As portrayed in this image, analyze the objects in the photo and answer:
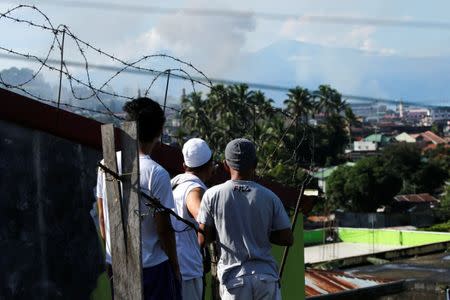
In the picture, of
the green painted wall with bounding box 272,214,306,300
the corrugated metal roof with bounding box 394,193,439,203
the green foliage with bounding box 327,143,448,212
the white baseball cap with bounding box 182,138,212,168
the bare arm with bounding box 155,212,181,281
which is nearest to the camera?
the bare arm with bounding box 155,212,181,281

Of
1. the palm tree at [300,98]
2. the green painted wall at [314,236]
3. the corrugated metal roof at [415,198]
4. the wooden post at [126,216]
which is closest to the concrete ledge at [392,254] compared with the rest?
the green painted wall at [314,236]

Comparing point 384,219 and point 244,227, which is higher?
point 244,227

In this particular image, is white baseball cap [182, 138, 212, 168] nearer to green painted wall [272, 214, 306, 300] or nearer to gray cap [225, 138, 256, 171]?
gray cap [225, 138, 256, 171]

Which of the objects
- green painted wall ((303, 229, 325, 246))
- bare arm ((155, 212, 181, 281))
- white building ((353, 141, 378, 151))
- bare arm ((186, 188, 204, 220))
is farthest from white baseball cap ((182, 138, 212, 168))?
white building ((353, 141, 378, 151))

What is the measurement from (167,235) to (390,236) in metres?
37.2

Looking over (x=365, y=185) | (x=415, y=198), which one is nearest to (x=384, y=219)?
(x=365, y=185)

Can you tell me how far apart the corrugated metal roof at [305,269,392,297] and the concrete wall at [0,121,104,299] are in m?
5.77

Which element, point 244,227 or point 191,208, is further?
point 191,208

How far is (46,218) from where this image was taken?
13.8 ft

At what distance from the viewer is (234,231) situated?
3504 millimetres

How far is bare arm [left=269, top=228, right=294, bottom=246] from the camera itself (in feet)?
11.6

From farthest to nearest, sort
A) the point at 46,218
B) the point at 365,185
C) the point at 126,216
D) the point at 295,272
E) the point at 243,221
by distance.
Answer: the point at 365,185, the point at 295,272, the point at 46,218, the point at 243,221, the point at 126,216

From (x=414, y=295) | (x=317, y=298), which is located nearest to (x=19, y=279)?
(x=317, y=298)

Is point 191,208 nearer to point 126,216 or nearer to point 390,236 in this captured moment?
point 126,216
